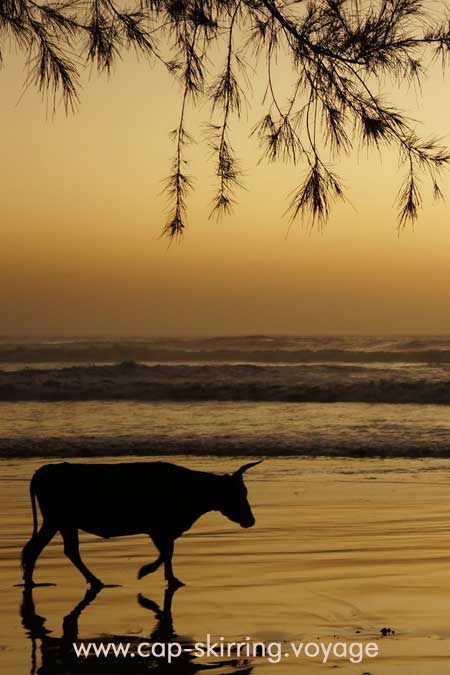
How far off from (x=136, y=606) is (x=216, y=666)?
119 centimetres

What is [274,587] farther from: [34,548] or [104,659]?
[104,659]

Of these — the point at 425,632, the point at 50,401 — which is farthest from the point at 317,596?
the point at 50,401

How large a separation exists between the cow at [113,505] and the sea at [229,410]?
7.60m

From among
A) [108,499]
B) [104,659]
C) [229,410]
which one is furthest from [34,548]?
[229,410]

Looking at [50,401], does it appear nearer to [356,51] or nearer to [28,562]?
[28,562]

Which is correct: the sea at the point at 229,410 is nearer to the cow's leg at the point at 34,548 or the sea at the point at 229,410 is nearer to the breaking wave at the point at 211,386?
the breaking wave at the point at 211,386

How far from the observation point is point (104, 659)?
4.88 m

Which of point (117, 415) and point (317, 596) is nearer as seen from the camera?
point (317, 596)

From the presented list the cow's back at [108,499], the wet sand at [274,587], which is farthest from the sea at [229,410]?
the cow's back at [108,499]

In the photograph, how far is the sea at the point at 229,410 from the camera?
48.1 feet

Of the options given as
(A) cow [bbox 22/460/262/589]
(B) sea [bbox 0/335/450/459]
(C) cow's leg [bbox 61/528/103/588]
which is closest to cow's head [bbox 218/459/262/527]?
(A) cow [bbox 22/460/262/589]

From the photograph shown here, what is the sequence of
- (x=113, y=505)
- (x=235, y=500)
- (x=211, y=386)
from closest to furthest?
(x=113, y=505) → (x=235, y=500) → (x=211, y=386)

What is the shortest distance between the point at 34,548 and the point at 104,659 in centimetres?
157

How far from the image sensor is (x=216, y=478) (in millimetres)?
6543
